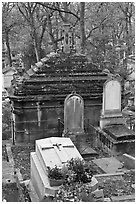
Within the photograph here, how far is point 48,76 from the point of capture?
41.9ft

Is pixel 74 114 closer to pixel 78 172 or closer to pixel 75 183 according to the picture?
pixel 78 172

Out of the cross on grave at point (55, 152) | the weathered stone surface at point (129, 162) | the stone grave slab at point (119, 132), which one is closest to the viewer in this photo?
the cross on grave at point (55, 152)

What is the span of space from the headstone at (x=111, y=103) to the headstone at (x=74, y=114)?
0.76m

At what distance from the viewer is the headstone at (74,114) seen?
11.6 metres

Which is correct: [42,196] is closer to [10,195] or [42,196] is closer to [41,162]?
[41,162]

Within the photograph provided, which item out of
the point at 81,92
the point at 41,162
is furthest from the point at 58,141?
the point at 81,92

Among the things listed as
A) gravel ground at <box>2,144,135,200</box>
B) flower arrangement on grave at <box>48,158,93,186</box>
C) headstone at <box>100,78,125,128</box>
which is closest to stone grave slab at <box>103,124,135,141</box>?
headstone at <box>100,78,125,128</box>

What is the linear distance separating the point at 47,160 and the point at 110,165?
8.41 feet

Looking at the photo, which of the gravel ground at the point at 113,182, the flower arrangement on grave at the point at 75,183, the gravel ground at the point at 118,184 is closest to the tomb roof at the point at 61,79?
the gravel ground at the point at 113,182

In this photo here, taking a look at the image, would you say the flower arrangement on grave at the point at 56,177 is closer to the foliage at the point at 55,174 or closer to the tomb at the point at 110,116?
the foliage at the point at 55,174

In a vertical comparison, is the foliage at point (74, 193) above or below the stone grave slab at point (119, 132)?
below

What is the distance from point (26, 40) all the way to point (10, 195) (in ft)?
67.4

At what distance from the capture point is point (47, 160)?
7.45 metres

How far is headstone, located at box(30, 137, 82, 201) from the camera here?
23.2ft
